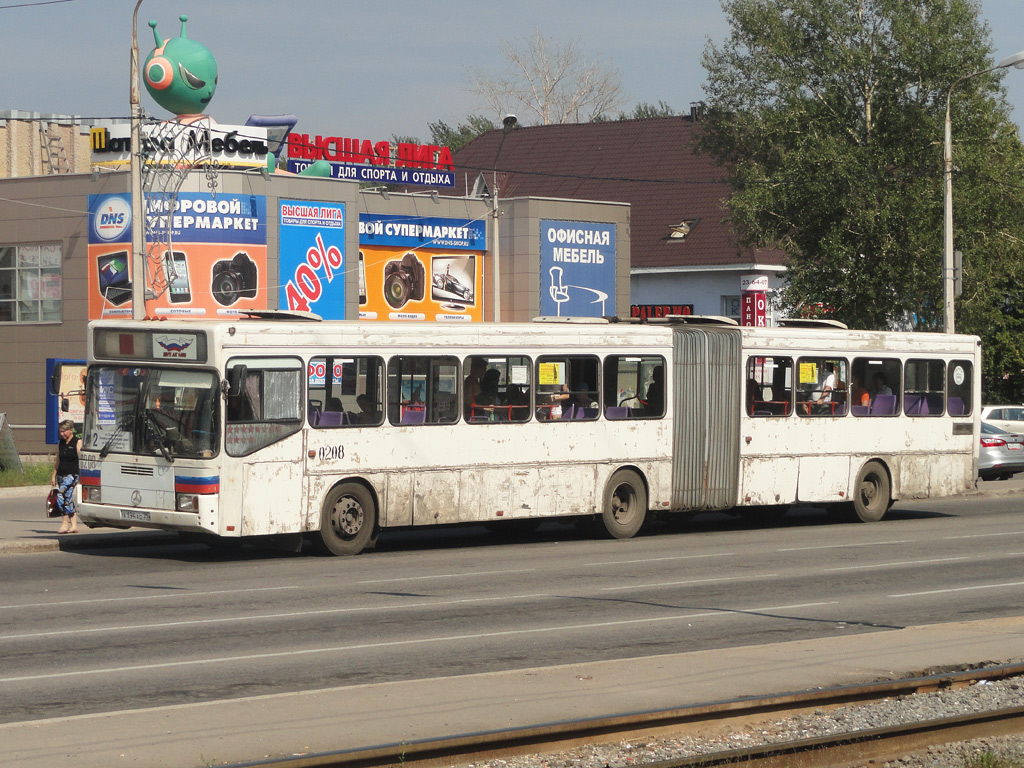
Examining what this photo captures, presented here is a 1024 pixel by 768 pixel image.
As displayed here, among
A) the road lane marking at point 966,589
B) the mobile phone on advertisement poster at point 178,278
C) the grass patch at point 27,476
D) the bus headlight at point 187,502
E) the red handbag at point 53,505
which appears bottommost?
the road lane marking at point 966,589

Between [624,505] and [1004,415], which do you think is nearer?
[624,505]

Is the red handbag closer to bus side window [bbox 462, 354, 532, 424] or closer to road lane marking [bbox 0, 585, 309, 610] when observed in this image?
road lane marking [bbox 0, 585, 309, 610]

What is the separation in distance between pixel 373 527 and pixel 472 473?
1.54 metres

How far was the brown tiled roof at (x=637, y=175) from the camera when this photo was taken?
55.9 metres

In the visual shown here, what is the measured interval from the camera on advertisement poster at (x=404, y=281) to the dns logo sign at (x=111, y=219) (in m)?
7.27

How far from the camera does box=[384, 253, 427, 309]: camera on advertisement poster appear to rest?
3950 centimetres

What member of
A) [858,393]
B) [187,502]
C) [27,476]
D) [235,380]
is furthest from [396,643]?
[27,476]

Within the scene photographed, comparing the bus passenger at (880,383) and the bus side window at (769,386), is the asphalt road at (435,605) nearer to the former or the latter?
the bus side window at (769,386)

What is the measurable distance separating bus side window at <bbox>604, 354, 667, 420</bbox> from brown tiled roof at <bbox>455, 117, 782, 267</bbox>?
33.2 metres

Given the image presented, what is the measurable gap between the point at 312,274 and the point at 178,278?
3.68 m

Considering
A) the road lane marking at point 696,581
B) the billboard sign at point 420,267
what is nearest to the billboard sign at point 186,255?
the billboard sign at point 420,267

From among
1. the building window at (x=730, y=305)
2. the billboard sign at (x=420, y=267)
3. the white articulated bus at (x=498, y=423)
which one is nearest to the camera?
the white articulated bus at (x=498, y=423)

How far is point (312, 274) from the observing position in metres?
37.2

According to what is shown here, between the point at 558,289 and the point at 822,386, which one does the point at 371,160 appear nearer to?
the point at 558,289
